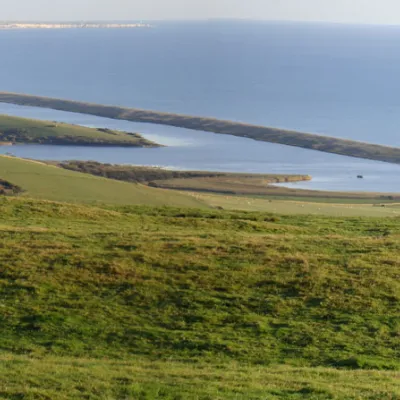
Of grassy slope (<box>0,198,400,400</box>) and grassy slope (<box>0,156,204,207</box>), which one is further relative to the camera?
grassy slope (<box>0,156,204,207</box>)

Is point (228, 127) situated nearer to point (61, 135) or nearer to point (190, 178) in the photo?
point (61, 135)

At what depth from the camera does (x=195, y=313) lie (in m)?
13.6

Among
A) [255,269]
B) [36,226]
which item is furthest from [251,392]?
[36,226]

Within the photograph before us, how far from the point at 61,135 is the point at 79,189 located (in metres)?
37.5

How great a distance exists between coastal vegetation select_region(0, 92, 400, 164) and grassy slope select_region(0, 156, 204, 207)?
3573 centimetres

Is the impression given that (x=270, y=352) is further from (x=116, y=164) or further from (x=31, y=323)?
(x=116, y=164)

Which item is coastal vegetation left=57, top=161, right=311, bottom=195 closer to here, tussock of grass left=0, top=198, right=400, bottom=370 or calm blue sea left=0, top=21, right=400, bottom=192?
calm blue sea left=0, top=21, right=400, bottom=192

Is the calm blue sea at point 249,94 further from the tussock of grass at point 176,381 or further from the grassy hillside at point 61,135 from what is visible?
the tussock of grass at point 176,381

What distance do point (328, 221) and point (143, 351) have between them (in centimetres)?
1335

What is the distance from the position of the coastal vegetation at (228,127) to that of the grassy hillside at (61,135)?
12288mm

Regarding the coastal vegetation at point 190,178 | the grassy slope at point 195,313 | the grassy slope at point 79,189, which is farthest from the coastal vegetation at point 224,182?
the grassy slope at point 195,313

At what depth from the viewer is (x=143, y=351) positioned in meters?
12.1

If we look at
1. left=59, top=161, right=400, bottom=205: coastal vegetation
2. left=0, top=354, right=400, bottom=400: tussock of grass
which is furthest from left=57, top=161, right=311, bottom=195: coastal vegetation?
left=0, top=354, right=400, bottom=400: tussock of grass

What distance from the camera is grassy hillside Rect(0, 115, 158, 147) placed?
227 feet
